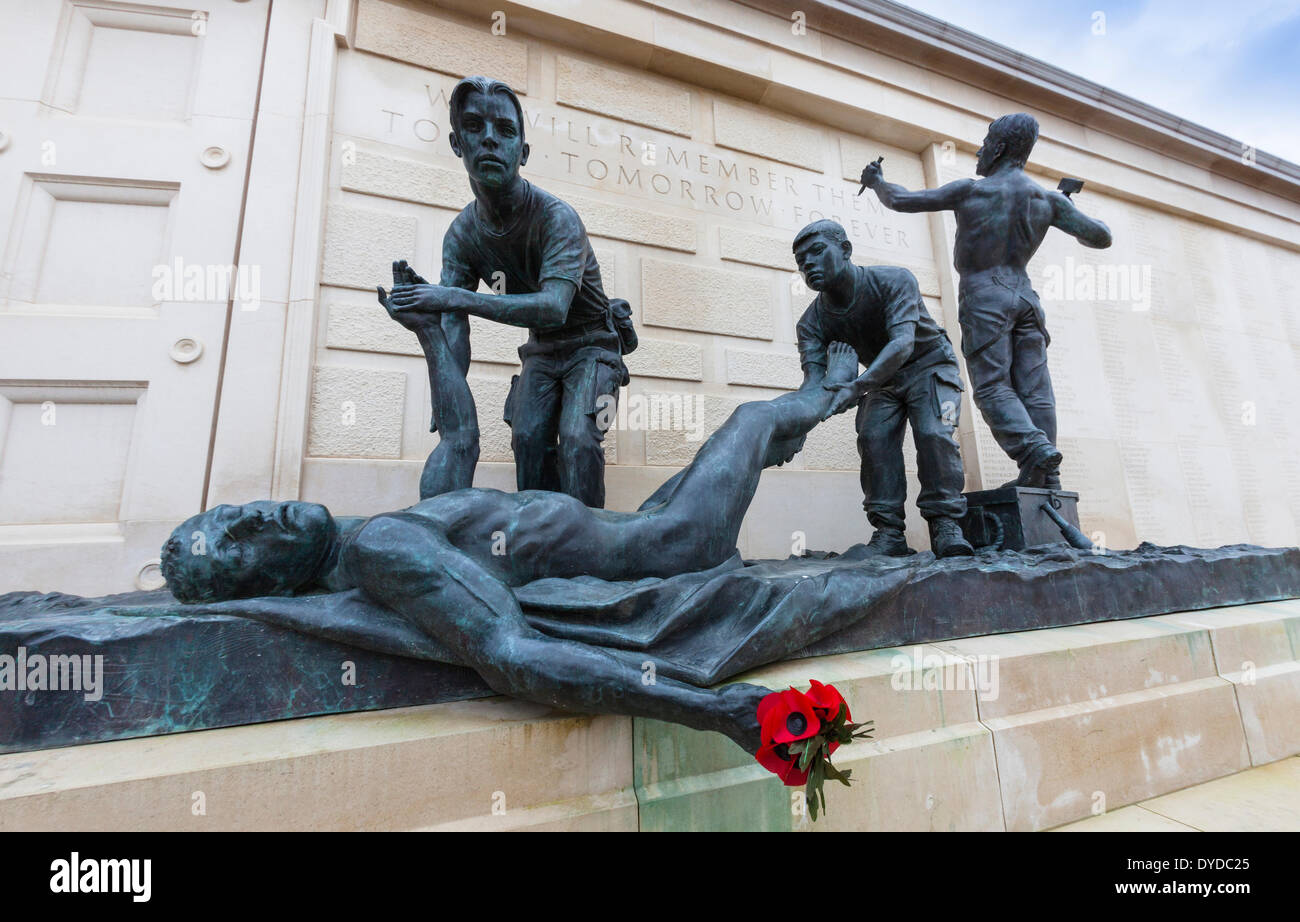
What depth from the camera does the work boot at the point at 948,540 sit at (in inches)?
120

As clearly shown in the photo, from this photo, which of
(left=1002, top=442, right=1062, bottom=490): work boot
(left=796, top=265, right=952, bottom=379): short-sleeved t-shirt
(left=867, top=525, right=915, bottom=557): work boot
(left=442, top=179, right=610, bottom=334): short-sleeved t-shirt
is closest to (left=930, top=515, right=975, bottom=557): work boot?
(left=867, top=525, right=915, bottom=557): work boot

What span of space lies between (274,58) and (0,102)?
160 centimetres

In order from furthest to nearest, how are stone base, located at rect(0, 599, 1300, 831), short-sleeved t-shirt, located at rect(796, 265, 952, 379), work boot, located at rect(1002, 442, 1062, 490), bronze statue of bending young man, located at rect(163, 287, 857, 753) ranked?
1. work boot, located at rect(1002, 442, 1062, 490)
2. short-sleeved t-shirt, located at rect(796, 265, 952, 379)
3. bronze statue of bending young man, located at rect(163, 287, 857, 753)
4. stone base, located at rect(0, 599, 1300, 831)

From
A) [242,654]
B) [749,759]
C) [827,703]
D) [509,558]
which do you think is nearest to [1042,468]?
Answer: [749,759]

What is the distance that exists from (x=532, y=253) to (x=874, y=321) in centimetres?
190

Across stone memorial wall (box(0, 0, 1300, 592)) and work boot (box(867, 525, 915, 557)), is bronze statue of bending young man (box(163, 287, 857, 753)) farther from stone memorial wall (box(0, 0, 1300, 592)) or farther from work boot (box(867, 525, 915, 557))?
stone memorial wall (box(0, 0, 1300, 592))

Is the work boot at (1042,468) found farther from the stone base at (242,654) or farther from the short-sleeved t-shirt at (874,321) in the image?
the stone base at (242,654)

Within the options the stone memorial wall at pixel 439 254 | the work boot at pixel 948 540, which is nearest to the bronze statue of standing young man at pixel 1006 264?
the work boot at pixel 948 540

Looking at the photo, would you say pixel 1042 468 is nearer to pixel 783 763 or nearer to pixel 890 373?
pixel 890 373

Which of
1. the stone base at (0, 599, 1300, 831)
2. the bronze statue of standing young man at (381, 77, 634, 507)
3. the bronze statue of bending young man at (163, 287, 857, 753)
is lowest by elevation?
the stone base at (0, 599, 1300, 831)

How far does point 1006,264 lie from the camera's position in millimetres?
3771

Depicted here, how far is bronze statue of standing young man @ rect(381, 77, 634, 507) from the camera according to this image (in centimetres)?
231

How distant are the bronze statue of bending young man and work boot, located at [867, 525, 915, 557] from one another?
1.45 meters

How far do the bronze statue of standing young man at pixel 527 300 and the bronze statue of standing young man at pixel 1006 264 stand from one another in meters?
2.25
